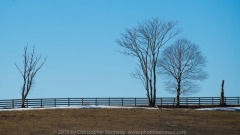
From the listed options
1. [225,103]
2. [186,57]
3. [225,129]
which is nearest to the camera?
[225,129]

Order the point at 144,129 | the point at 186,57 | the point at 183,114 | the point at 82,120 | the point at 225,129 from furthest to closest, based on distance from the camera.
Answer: the point at 186,57
the point at 183,114
the point at 82,120
the point at 225,129
the point at 144,129

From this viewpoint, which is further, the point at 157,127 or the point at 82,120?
the point at 82,120

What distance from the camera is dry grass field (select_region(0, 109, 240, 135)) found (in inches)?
858

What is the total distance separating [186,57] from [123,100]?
9224 millimetres

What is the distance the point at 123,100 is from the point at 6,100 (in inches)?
523

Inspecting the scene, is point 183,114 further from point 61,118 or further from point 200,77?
point 200,77

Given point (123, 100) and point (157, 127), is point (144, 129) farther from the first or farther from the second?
point (123, 100)

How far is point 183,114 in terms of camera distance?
30562mm

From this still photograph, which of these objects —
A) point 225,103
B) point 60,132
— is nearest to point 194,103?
point 225,103

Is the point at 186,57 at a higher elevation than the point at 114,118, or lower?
higher

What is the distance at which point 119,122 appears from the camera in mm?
24969

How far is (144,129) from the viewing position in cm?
2212

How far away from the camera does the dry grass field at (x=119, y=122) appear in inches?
858

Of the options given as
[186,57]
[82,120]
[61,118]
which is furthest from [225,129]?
[186,57]
